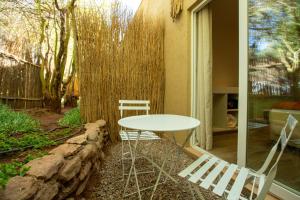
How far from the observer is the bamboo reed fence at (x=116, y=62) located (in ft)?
12.1

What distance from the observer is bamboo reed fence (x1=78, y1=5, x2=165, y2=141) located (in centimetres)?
368

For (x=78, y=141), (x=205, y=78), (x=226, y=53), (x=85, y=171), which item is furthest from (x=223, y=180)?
(x=226, y=53)

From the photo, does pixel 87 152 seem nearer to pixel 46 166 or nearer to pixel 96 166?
pixel 96 166

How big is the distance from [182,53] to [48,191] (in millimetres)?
2780

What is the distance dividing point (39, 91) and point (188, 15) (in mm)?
5294

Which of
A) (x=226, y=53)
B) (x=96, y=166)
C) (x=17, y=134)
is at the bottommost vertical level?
(x=96, y=166)

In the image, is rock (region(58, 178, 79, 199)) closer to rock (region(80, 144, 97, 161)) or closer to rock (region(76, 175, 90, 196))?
rock (region(76, 175, 90, 196))

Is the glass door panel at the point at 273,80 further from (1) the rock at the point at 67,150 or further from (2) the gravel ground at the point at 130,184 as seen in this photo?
(1) the rock at the point at 67,150

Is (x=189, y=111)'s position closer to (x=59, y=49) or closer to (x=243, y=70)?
(x=243, y=70)

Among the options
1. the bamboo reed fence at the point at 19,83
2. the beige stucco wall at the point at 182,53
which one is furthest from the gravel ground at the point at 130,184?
the bamboo reed fence at the point at 19,83

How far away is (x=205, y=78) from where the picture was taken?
10.4 ft

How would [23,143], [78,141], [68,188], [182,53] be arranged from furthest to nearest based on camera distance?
[182,53]
[23,143]
[78,141]
[68,188]

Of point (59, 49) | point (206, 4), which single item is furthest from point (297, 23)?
point (59, 49)

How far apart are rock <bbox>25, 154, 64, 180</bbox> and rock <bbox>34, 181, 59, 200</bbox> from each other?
2.1 inches
